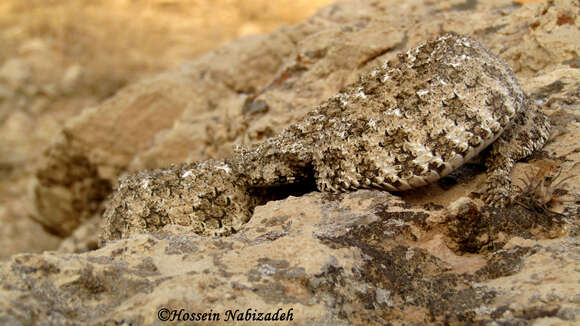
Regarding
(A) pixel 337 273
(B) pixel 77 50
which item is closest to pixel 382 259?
(A) pixel 337 273

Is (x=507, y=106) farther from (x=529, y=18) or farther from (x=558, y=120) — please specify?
(x=529, y=18)

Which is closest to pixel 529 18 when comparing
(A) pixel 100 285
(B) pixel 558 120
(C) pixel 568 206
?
(B) pixel 558 120

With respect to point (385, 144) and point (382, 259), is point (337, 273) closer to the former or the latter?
point (382, 259)

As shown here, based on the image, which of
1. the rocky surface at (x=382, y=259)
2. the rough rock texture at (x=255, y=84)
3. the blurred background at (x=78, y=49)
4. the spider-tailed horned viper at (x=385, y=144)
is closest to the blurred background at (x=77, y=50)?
the blurred background at (x=78, y=49)

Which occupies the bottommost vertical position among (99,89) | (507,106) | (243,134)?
(99,89)

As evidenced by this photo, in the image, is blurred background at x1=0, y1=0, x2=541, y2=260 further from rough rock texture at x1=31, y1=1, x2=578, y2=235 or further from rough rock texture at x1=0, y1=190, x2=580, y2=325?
rough rock texture at x1=0, y1=190, x2=580, y2=325

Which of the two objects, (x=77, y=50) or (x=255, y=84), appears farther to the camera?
(x=77, y=50)

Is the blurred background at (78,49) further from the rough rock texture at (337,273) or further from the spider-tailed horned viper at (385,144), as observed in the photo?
the rough rock texture at (337,273)
